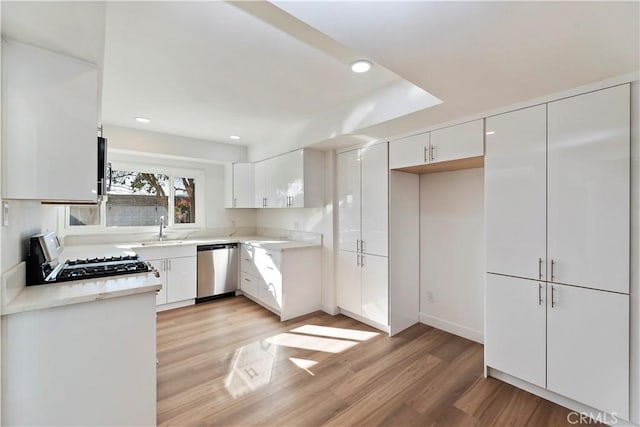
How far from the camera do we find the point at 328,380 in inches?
89.6

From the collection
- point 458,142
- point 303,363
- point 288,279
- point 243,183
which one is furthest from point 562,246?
point 243,183

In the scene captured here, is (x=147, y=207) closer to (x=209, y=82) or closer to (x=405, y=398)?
(x=209, y=82)

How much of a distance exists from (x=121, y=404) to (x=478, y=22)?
2590mm

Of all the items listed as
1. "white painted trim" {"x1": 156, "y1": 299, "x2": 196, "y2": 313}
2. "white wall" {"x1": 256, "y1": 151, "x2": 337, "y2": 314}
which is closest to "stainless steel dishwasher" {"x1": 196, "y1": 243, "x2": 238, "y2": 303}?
"white painted trim" {"x1": 156, "y1": 299, "x2": 196, "y2": 313}

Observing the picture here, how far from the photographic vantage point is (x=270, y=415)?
188 cm

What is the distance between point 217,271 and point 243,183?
1.44 metres

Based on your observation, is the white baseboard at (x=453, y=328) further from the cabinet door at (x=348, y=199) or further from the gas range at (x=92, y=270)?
the gas range at (x=92, y=270)

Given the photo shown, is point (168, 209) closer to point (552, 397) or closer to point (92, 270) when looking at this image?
point (92, 270)

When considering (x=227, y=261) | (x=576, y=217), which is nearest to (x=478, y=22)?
(x=576, y=217)

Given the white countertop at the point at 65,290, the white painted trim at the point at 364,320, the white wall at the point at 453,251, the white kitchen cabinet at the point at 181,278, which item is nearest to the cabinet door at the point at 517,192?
the white wall at the point at 453,251

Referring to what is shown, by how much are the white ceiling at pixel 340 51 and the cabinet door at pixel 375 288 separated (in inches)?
55.5

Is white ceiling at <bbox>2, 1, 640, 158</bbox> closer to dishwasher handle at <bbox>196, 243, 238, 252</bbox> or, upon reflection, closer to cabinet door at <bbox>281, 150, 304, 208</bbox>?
cabinet door at <bbox>281, 150, 304, 208</bbox>

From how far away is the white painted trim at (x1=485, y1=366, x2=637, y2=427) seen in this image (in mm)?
1824

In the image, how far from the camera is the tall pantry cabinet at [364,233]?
314cm
